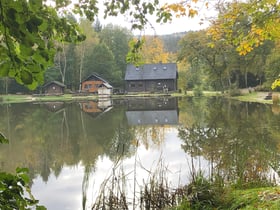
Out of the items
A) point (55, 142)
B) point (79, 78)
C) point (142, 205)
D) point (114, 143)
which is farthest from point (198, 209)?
point (79, 78)

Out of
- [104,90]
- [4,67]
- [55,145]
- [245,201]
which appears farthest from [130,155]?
[104,90]

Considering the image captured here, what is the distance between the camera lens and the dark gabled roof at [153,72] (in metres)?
53.0

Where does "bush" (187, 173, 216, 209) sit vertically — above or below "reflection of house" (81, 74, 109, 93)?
below

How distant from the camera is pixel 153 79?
53219mm

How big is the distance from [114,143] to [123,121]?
260 inches

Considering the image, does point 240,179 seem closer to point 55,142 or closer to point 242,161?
point 242,161

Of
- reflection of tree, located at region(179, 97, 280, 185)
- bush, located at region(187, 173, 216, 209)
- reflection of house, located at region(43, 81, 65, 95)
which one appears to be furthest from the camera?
reflection of house, located at region(43, 81, 65, 95)

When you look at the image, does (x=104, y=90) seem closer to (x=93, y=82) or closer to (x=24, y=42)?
(x=93, y=82)

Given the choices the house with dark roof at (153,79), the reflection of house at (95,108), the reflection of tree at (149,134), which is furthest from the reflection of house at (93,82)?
the reflection of tree at (149,134)

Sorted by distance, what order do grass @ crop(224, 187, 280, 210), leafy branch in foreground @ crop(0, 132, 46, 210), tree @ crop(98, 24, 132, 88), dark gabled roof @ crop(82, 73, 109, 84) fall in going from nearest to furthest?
leafy branch in foreground @ crop(0, 132, 46, 210)
grass @ crop(224, 187, 280, 210)
dark gabled roof @ crop(82, 73, 109, 84)
tree @ crop(98, 24, 132, 88)

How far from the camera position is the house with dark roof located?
5306 cm

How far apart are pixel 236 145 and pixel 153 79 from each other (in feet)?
147

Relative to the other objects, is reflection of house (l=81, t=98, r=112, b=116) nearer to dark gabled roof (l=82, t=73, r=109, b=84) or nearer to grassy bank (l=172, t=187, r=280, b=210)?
dark gabled roof (l=82, t=73, r=109, b=84)

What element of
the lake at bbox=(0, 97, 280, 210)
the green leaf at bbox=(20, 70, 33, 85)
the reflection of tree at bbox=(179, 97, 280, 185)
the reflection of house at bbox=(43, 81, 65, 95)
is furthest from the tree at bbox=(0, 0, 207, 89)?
the reflection of house at bbox=(43, 81, 65, 95)
